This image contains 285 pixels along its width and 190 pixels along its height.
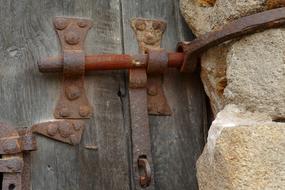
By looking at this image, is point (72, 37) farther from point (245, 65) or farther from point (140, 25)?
point (245, 65)

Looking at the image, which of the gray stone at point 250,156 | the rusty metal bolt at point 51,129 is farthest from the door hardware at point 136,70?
the gray stone at point 250,156

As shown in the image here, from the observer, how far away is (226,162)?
1.03 meters

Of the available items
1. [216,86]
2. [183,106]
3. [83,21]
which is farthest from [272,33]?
[83,21]

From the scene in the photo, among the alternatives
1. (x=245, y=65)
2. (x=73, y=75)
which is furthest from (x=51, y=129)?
(x=245, y=65)

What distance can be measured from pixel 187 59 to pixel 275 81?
1.00 feet

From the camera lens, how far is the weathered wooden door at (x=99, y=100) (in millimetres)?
1283

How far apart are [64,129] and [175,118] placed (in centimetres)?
29

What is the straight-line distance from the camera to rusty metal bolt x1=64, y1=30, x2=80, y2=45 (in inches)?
52.0

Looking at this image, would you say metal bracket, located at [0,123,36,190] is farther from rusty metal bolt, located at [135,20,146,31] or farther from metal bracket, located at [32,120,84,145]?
rusty metal bolt, located at [135,20,146,31]

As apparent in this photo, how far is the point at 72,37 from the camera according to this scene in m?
1.32

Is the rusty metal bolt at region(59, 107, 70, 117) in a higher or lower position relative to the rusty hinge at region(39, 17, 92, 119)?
lower

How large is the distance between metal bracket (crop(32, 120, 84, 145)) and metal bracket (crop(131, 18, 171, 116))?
19 cm

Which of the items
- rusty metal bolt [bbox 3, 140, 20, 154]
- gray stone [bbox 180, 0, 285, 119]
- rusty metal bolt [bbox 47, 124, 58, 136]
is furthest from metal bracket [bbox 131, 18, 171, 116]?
rusty metal bolt [bbox 3, 140, 20, 154]

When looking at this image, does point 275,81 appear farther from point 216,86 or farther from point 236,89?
point 216,86
